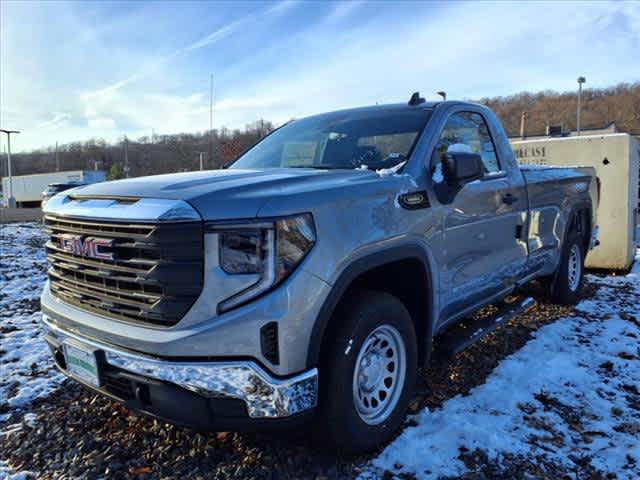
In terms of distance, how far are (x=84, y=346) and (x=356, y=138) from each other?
2.19 metres

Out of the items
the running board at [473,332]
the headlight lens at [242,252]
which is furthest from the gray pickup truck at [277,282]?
the running board at [473,332]

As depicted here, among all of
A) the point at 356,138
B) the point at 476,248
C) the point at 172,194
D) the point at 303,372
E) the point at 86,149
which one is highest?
the point at 86,149

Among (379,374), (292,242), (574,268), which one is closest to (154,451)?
(379,374)

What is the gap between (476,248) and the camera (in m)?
3.43

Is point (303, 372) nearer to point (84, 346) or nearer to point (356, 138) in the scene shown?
point (84, 346)

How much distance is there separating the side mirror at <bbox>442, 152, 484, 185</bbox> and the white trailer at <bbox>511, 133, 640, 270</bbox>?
5.34m

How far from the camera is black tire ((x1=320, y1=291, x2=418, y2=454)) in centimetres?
232

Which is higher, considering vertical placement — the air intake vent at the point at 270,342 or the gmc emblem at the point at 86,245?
the gmc emblem at the point at 86,245

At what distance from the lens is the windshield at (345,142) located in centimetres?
320

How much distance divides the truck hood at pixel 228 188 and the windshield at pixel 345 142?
454 millimetres

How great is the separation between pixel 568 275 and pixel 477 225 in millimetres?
2594

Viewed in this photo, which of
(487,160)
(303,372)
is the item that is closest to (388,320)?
(303,372)

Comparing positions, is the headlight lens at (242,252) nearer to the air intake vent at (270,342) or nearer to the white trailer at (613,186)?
the air intake vent at (270,342)

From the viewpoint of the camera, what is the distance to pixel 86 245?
2385mm
